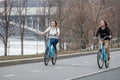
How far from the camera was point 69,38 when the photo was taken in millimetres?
41250

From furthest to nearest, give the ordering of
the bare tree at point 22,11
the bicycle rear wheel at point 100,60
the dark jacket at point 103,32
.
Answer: the bare tree at point 22,11
the dark jacket at point 103,32
the bicycle rear wheel at point 100,60

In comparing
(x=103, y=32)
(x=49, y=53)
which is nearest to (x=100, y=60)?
(x=103, y=32)

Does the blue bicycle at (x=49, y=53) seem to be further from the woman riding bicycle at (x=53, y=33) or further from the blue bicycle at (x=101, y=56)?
the blue bicycle at (x=101, y=56)

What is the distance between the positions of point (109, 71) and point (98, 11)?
23360 millimetres

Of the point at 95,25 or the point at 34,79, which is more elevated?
the point at 95,25

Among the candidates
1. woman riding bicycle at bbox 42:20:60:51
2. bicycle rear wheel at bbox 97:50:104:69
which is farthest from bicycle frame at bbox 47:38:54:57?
bicycle rear wheel at bbox 97:50:104:69

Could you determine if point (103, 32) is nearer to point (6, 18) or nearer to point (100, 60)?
point (100, 60)

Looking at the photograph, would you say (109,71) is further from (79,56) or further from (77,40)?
(77,40)

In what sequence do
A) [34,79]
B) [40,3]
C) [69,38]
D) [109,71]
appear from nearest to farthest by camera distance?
1. [34,79]
2. [109,71]
3. [40,3]
4. [69,38]

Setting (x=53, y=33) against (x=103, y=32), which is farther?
(x=53, y=33)

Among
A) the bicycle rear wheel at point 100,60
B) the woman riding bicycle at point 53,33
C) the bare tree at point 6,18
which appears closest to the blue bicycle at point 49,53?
the woman riding bicycle at point 53,33

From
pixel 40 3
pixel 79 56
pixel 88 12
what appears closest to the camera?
pixel 79 56

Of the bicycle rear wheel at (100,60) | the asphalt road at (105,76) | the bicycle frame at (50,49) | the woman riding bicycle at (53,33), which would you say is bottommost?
the asphalt road at (105,76)

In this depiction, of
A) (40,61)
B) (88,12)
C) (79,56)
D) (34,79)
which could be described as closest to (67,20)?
(88,12)
